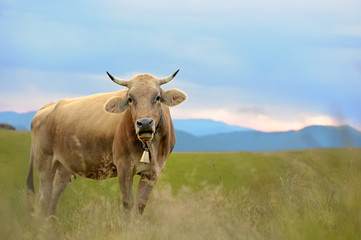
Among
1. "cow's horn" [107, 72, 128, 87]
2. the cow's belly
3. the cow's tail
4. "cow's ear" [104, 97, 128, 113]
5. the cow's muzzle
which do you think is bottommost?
the cow's tail

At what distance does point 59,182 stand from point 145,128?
350 centimetres

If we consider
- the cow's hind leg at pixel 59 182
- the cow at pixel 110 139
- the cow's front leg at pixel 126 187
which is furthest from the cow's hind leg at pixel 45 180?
the cow's front leg at pixel 126 187

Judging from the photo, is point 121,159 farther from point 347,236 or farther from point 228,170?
point 228,170

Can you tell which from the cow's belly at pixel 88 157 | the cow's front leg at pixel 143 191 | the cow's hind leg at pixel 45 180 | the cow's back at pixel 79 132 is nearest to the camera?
the cow's front leg at pixel 143 191

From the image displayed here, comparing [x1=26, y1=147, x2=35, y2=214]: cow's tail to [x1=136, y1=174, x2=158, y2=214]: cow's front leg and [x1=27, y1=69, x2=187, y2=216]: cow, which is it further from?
[x1=136, y1=174, x2=158, y2=214]: cow's front leg

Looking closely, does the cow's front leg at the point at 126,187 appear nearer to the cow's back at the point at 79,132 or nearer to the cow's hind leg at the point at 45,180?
the cow's back at the point at 79,132

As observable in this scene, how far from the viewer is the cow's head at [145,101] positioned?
6.14 m

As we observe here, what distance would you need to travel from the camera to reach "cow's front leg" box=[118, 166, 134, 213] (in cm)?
663

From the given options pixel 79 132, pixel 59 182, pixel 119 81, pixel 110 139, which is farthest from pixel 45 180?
pixel 119 81

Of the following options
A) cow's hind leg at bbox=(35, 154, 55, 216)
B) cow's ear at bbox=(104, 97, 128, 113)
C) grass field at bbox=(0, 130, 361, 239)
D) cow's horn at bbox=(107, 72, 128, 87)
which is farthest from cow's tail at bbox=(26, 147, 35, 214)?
cow's horn at bbox=(107, 72, 128, 87)

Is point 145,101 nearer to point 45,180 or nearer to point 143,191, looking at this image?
point 143,191

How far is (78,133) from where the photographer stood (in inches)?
313

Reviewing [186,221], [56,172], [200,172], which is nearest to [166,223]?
[186,221]

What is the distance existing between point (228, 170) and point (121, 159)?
8645 mm
